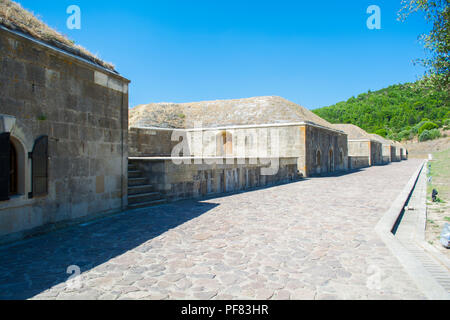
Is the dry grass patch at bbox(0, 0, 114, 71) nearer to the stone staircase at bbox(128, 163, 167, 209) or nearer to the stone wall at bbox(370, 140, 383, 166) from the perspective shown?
the stone staircase at bbox(128, 163, 167, 209)

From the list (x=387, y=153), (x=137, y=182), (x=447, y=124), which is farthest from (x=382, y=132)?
(x=137, y=182)

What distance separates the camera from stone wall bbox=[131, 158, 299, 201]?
8898mm

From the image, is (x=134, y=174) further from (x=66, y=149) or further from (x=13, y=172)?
(x=13, y=172)

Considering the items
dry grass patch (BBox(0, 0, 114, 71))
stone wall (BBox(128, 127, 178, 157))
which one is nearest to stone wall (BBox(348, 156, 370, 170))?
stone wall (BBox(128, 127, 178, 157))

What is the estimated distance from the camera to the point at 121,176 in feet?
24.7

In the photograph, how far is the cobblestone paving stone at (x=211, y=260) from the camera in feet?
10.2

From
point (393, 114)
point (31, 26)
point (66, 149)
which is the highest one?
point (393, 114)

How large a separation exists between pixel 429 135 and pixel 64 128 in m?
84.5

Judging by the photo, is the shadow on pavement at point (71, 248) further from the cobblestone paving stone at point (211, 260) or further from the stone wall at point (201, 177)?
the stone wall at point (201, 177)

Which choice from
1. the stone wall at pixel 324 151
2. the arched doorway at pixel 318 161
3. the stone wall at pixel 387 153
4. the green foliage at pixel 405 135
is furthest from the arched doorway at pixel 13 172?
the green foliage at pixel 405 135

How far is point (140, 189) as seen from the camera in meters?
8.62

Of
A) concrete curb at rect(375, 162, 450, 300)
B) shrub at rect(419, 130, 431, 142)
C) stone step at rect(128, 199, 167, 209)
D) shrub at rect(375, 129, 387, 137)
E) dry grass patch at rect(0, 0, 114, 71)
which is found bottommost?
concrete curb at rect(375, 162, 450, 300)

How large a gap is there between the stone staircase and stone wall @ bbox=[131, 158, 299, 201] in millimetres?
170

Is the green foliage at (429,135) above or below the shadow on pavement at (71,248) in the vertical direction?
above
